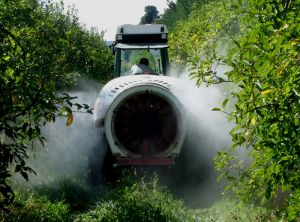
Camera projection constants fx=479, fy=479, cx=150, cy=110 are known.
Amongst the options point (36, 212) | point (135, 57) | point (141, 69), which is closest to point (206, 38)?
point (141, 69)

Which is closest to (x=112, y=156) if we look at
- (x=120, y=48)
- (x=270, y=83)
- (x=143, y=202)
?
(x=143, y=202)

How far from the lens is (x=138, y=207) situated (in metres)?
6.57

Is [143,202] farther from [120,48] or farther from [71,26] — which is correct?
[71,26]

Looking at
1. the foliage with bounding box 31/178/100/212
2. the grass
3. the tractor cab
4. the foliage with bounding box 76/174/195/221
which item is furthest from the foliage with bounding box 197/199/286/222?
the tractor cab

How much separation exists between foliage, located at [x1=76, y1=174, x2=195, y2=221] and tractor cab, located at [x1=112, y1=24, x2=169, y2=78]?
14.3 ft

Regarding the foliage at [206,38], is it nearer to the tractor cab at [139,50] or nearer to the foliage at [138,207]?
the tractor cab at [139,50]

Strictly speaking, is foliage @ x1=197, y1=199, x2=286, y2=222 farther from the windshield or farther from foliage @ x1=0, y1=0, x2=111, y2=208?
the windshield

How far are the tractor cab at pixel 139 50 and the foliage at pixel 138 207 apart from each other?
4.36 meters

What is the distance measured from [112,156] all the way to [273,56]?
625 cm

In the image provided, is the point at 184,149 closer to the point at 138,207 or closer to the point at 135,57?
the point at 138,207

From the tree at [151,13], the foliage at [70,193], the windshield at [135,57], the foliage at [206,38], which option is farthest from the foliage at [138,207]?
the tree at [151,13]

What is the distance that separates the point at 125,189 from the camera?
736cm

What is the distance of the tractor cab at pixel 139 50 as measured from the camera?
441 inches

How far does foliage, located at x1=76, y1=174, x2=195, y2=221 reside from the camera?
252 inches
